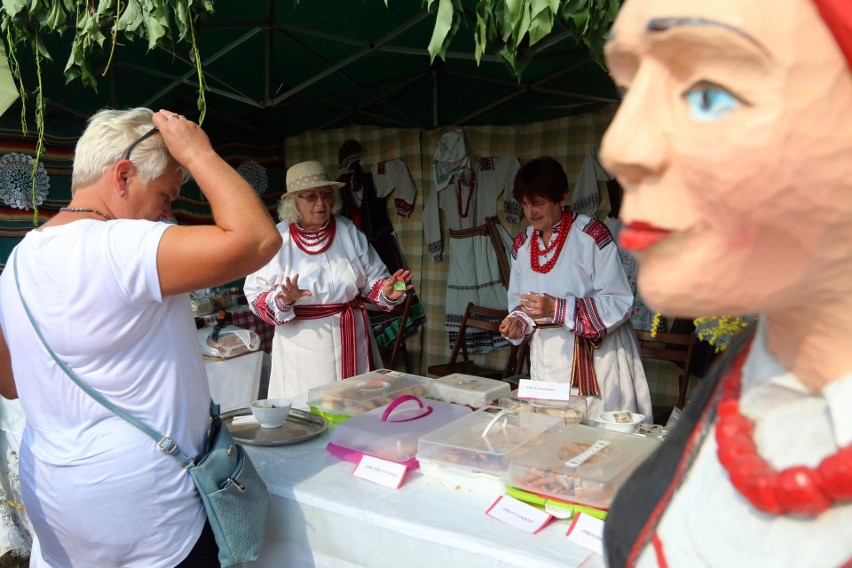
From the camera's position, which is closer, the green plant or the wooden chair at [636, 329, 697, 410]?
the green plant

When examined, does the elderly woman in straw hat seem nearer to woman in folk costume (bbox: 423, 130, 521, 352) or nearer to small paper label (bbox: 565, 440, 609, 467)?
small paper label (bbox: 565, 440, 609, 467)

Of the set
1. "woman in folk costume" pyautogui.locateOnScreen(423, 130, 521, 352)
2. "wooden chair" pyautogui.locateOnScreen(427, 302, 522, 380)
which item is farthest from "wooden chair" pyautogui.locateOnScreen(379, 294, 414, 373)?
"wooden chair" pyautogui.locateOnScreen(427, 302, 522, 380)

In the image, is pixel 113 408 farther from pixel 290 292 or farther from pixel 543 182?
pixel 543 182

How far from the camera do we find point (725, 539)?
457 mm

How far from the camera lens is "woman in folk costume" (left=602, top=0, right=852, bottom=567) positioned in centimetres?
36

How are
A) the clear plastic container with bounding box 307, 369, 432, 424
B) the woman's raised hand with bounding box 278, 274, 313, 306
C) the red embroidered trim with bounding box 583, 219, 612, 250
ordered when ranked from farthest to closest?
the woman's raised hand with bounding box 278, 274, 313, 306, the red embroidered trim with bounding box 583, 219, 612, 250, the clear plastic container with bounding box 307, 369, 432, 424

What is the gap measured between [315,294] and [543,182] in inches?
46.1

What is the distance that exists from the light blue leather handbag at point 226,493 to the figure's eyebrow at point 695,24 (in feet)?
3.89

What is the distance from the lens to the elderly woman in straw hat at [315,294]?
2871 millimetres

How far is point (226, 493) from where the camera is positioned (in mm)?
1284

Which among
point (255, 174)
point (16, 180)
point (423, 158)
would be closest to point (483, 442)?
point (423, 158)

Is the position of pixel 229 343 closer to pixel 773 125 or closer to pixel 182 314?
pixel 182 314

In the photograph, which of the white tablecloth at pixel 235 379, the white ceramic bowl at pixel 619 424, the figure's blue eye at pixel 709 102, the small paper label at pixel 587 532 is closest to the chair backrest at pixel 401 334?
the white tablecloth at pixel 235 379

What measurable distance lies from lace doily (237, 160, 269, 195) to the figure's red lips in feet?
17.0
